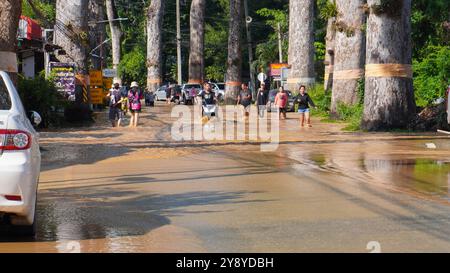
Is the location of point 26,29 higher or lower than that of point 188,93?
higher

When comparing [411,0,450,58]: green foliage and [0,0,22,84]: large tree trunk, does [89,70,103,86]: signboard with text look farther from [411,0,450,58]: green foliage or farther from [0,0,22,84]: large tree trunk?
[0,0,22,84]: large tree trunk

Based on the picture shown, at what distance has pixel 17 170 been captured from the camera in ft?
28.1

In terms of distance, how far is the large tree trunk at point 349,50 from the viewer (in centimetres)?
3406

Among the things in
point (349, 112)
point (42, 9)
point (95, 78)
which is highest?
point (42, 9)

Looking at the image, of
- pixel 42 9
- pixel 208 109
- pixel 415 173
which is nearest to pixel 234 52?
pixel 42 9

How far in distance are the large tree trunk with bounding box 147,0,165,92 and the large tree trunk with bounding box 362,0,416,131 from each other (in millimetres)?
43097

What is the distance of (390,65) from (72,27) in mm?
11426

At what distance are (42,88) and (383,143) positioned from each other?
36.7 feet

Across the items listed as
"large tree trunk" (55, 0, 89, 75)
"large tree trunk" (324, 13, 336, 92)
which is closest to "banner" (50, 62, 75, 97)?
"large tree trunk" (55, 0, 89, 75)

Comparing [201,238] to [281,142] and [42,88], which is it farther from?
[42,88]

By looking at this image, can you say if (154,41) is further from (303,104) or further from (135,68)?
(303,104)

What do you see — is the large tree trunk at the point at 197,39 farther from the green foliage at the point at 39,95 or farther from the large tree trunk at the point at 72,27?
the green foliage at the point at 39,95

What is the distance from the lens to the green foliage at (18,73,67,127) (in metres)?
27.5

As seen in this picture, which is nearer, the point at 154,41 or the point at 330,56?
the point at 330,56
